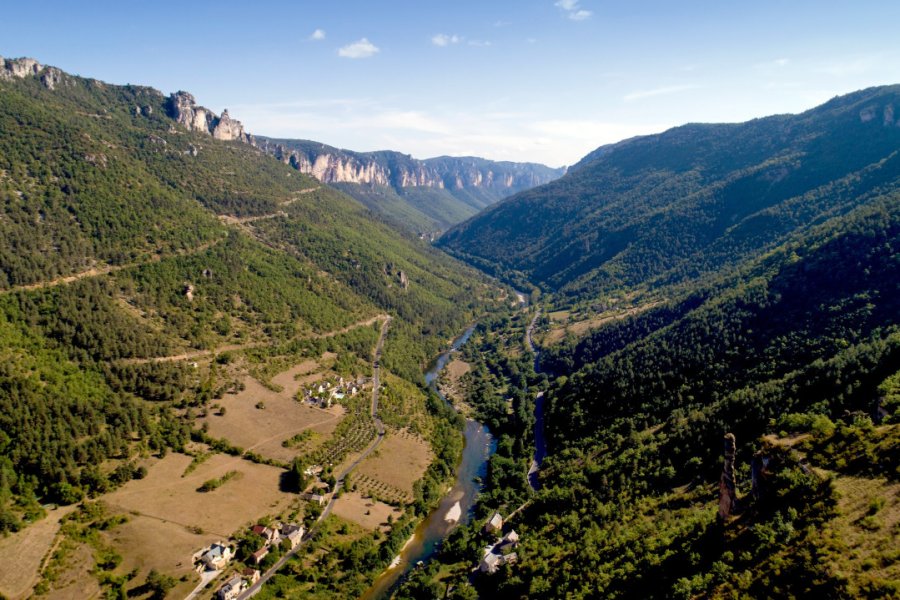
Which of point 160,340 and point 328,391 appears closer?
point 160,340

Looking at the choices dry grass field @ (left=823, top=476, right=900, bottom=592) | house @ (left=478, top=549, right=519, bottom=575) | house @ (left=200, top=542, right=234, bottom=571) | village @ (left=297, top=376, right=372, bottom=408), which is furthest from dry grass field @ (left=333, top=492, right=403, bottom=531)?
dry grass field @ (left=823, top=476, right=900, bottom=592)

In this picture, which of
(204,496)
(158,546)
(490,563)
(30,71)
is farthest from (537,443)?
(30,71)

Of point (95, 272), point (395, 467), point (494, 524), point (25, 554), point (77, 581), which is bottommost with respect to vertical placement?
point (395, 467)

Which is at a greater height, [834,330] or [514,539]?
[834,330]

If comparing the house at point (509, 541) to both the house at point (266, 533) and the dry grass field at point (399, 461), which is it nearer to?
the dry grass field at point (399, 461)

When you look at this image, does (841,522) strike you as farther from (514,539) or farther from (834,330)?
(834,330)

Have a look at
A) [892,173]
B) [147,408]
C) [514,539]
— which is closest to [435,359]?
→ [147,408]

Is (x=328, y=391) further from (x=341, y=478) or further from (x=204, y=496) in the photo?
(x=204, y=496)
